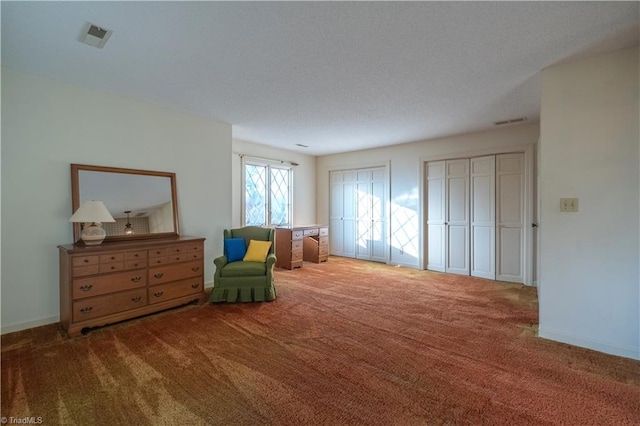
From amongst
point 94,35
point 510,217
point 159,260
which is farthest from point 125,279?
point 510,217

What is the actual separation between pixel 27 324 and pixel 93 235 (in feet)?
3.39

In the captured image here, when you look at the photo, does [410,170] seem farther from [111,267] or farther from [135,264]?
[111,267]

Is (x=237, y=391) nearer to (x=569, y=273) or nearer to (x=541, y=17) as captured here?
(x=569, y=273)

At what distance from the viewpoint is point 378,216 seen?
20.9 ft

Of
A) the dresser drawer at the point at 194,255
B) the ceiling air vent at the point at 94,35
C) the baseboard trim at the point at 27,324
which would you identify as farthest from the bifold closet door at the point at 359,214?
the baseboard trim at the point at 27,324

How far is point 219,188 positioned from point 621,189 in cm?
452

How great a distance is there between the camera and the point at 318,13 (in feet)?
6.33

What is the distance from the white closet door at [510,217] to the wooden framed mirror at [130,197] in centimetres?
498

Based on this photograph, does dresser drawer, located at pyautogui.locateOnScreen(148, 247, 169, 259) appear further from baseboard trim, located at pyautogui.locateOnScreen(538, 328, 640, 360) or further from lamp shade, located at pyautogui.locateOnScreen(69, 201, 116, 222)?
baseboard trim, located at pyautogui.locateOnScreen(538, 328, 640, 360)

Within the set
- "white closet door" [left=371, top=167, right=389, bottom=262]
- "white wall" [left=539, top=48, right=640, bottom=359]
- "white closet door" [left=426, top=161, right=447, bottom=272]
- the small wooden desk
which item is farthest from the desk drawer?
"white wall" [left=539, top=48, right=640, bottom=359]

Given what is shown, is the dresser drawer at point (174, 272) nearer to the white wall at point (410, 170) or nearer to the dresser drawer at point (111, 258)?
the dresser drawer at point (111, 258)

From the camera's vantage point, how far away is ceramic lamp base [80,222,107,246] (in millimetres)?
2965

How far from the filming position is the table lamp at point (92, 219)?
9.48 feet

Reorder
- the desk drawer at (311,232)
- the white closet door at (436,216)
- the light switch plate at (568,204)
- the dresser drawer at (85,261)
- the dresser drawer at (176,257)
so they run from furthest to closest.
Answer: the desk drawer at (311,232) < the white closet door at (436,216) < the dresser drawer at (176,257) < the dresser drawer at (85,261) < the light switch plate at (568,204)
